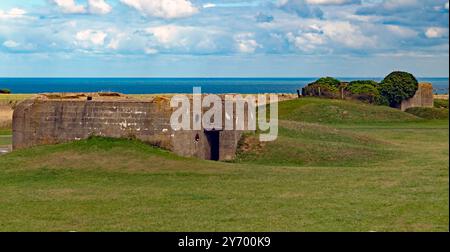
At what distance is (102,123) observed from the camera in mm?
28500

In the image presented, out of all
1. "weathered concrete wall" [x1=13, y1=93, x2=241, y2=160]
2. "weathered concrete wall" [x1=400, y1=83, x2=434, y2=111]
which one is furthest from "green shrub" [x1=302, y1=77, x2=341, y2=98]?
"weathered concrete wall" [x1=13, y1=93, x2=241, y2=160]

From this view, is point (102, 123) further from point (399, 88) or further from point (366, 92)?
point (366, 92)

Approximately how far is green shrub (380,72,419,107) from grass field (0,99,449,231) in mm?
33922

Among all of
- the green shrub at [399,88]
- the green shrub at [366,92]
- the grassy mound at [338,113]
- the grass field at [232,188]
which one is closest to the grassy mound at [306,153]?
the grass field at [232,188]

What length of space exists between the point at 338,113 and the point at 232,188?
117 ft

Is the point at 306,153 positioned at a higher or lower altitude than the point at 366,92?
lower

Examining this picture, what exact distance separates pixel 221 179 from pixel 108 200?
4.41 metres

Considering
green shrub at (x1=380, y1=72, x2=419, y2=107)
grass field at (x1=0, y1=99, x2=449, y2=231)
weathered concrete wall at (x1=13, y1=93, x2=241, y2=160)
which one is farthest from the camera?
green shrub at (x1=380, y1=72, x2=419, y2=107)

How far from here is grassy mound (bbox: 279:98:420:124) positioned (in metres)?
54.8

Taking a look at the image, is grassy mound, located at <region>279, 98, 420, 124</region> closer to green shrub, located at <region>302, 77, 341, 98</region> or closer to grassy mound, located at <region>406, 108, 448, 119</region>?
grassy mound, located at <region>406, 108, 448, 119</region>

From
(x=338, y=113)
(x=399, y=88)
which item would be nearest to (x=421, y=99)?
(x=399, y=88)

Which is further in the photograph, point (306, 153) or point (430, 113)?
point (430, 113)

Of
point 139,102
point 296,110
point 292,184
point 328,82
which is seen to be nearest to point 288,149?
point 139,102
